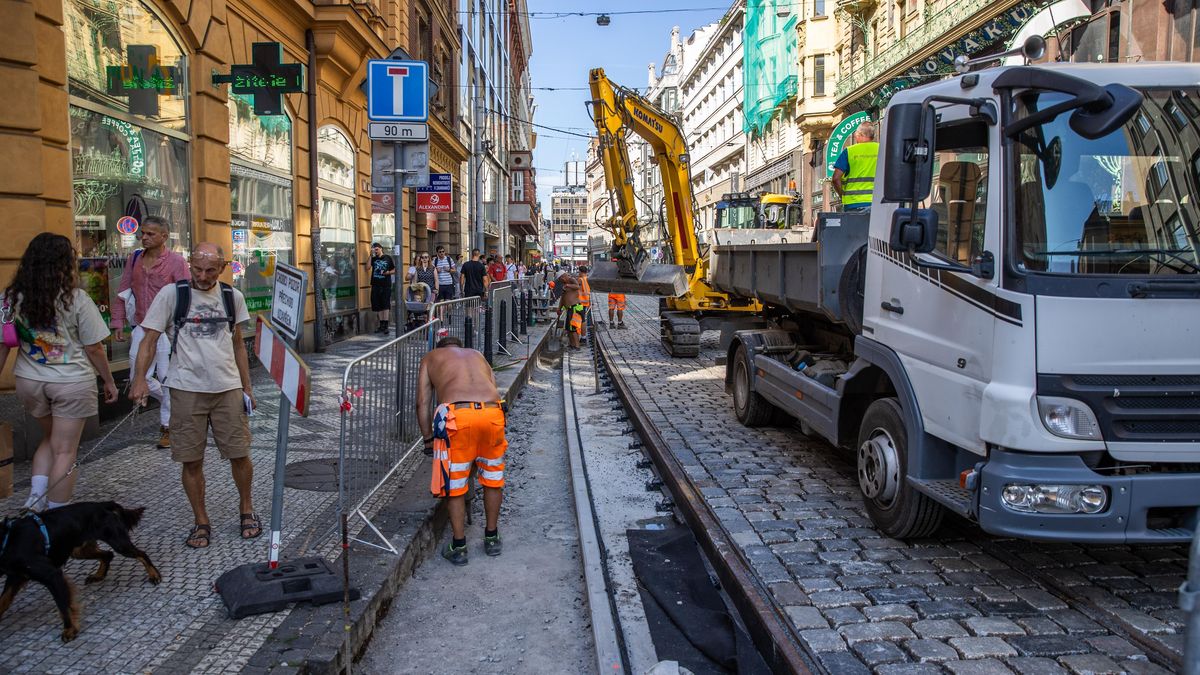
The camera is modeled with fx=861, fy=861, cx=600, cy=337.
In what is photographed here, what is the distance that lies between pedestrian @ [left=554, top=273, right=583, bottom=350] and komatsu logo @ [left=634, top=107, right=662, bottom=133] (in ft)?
10.8

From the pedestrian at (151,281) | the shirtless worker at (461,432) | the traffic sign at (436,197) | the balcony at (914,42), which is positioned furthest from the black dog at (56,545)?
the balcony at (914,42)

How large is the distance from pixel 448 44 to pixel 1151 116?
2706 cm

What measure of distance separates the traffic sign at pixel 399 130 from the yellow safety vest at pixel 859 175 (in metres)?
3.41

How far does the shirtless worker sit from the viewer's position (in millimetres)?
5359

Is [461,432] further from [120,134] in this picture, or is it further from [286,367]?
[120,134]

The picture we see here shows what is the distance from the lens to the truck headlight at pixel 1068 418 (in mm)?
4027

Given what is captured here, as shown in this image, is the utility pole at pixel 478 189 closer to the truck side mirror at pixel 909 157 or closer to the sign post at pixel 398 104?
the sign post at pixel 398 104

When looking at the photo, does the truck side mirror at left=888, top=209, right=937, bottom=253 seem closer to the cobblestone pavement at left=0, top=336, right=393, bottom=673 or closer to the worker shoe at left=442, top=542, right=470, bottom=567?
the worker shoe at left=442, top=542, right=470, bottom=567

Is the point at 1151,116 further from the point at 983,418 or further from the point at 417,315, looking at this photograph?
the point at 417,315

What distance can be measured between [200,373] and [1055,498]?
4477 millimetres

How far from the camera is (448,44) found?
28781mm

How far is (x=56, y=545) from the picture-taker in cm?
380

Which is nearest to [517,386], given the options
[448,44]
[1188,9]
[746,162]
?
[1188,9]

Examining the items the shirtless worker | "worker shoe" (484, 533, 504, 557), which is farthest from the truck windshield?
"worker shoe" (484, 533, 504, 557)
